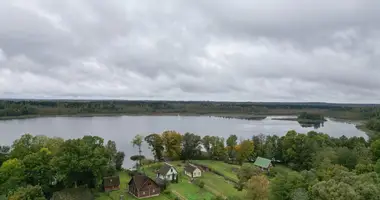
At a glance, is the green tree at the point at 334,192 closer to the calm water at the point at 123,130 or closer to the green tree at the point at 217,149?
the green tree at the point at 217,149

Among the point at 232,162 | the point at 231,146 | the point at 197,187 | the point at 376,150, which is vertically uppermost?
the point at 376,150

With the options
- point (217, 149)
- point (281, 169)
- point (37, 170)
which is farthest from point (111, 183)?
point (281, 169)

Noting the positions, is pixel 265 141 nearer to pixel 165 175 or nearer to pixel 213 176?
pixel 213 176

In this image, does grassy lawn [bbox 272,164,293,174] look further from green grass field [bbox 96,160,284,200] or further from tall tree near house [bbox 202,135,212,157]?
tall tree near house [bbox 202,135,212,157]

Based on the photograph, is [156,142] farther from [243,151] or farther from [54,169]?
[54,169]

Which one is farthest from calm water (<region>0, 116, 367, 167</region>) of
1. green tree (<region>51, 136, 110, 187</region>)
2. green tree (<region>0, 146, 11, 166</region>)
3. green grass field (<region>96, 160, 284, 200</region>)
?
green tree (<region>0, 146, 11, 166</region>)

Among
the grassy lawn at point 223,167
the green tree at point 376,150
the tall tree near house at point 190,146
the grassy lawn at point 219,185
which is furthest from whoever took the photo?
the tall tree near house at point 190,146

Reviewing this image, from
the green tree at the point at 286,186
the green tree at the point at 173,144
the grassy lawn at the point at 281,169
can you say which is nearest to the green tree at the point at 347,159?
the grassy lawn at the point at 281,169

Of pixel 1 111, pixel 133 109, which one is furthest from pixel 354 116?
pixel 1 111
